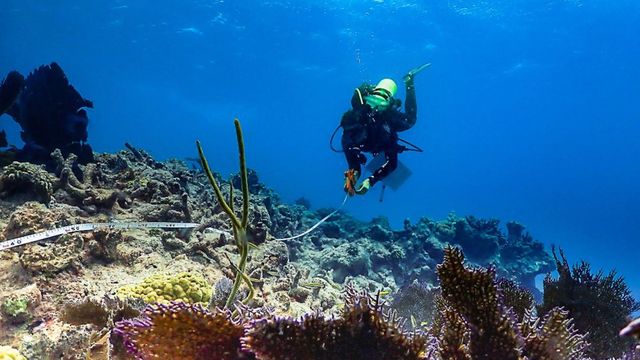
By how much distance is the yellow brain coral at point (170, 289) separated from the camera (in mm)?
3652

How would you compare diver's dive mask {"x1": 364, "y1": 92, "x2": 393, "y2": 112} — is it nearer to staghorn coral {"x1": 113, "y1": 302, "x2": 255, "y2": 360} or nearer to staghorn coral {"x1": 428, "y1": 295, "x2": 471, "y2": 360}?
staghorn coral {"x1": 428, "y1": 295, "x2": 471, "y2": 360}

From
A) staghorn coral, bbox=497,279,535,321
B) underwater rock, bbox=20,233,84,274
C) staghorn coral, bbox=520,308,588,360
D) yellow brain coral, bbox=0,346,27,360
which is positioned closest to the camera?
staghorn coral, bbox=520,308,588,360

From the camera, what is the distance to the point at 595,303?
10.9 ft

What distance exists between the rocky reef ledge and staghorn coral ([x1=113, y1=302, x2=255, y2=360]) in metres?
0.20

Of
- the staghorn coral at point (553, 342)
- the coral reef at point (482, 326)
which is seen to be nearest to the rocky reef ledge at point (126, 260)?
the coral reef at point (482, 326)

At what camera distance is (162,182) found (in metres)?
6.99

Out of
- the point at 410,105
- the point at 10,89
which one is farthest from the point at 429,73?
the point at 10,89

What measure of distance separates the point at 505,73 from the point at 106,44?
4867cm

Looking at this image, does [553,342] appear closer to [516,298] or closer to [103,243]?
[516,298]

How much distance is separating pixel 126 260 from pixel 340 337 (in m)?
3.88

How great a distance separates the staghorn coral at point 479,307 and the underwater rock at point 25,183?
5319mm

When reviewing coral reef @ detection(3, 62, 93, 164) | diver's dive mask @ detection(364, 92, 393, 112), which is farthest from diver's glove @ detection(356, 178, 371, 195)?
coral reef @ detection(3, 62, 93, 164)

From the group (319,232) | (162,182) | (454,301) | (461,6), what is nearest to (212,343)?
(454,301)

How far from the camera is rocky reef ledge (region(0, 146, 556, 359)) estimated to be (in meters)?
3.06
